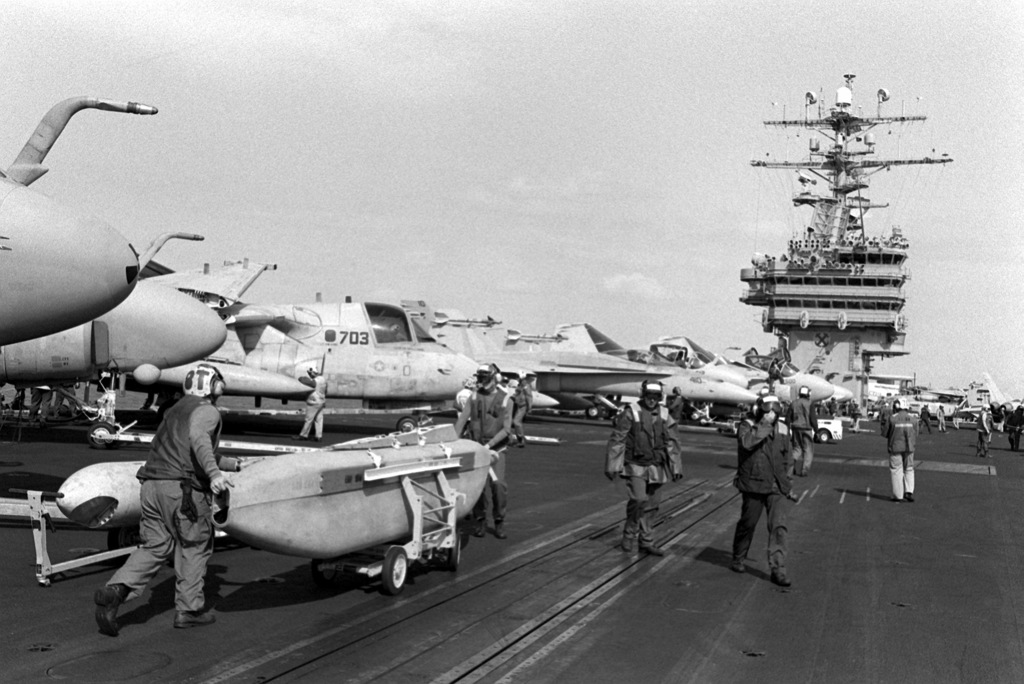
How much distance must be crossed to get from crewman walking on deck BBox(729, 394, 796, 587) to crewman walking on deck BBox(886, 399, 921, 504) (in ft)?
23.5

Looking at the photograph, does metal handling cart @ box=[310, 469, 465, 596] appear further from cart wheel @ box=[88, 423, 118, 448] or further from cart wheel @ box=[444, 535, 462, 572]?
cart wheel @ box=[88, 423, 118, 448]

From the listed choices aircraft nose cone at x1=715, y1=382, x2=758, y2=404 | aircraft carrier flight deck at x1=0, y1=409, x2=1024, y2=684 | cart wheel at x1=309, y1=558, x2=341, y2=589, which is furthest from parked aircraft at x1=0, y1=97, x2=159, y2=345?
aircraft nose cone at x1=715, y1=382, x2=758, y2=404

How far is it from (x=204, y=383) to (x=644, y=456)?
15.4 ft

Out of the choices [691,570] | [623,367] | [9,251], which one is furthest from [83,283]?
[623,367]

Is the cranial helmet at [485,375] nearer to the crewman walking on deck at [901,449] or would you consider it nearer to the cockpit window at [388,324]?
the crewman walking on deck at [901,449]

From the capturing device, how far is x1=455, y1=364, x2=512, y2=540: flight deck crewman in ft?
33.7

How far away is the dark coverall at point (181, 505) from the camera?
6.07 meters

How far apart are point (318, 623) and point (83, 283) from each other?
10.1ft

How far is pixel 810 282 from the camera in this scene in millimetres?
67062

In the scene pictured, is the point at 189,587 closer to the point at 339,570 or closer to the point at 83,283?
the point at 339,570

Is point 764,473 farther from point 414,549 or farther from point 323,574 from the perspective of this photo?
point 323,574

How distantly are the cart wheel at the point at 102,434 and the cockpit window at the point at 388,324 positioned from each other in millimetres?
→ 7855

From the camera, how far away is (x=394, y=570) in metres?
7.17

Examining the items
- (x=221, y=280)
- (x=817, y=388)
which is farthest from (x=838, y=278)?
(x=221, y=280)
